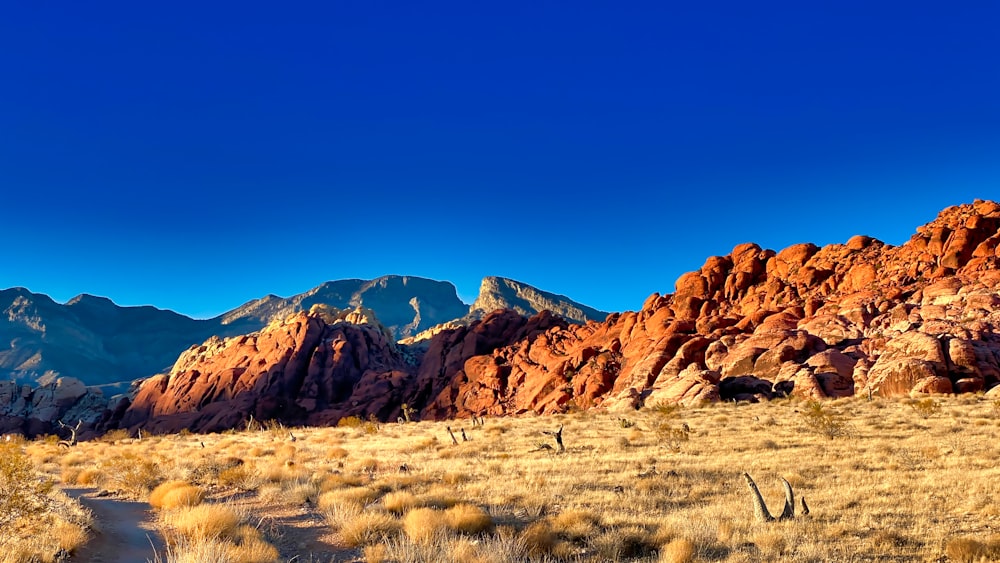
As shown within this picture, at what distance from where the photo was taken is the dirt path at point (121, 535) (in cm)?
842

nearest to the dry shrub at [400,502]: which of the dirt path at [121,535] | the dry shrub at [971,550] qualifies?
the dirt path at [121,535]

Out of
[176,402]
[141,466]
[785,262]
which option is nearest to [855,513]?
[141,466]

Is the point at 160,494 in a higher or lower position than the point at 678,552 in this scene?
lower

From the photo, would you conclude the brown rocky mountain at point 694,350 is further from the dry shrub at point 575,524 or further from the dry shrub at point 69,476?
the dry shrub at point 69,476

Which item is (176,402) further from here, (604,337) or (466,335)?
(604,337)

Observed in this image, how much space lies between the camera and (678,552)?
7.82 metres

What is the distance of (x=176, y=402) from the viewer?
248 ft

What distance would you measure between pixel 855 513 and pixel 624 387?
39122 millimetres

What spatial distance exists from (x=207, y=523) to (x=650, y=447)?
15464mm

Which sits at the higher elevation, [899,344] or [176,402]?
[899,344]

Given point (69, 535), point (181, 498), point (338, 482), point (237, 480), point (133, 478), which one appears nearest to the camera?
point (69, 535)

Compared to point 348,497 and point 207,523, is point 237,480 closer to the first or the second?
point 348,497

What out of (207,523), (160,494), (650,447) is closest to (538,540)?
(207,523)

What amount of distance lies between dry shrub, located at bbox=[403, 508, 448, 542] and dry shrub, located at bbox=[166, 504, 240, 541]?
2.79 metres
